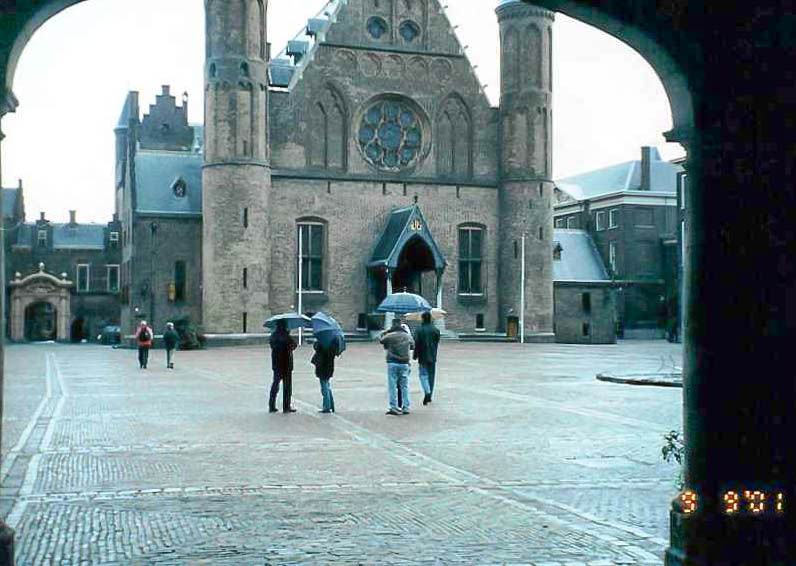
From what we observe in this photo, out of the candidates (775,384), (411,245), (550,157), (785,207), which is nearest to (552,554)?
(775,384)

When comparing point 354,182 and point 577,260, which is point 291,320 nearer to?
point 354,182

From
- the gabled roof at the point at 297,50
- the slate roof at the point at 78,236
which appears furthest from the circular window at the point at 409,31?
the slate roof at the point at 78,236

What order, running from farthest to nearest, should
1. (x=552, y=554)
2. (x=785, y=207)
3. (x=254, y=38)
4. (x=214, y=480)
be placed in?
(x=254, y=38) → (x=214, y=480) → (x=552, y=554) → (x=785, y=207)

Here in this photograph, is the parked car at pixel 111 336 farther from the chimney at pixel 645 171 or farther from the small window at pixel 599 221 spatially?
the chimney at pixel 645 171

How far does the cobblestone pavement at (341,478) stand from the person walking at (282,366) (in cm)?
39

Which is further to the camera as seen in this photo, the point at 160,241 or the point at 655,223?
the point at 655,223

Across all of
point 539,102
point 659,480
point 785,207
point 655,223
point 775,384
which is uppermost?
point 539,102

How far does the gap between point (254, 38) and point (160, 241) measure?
1129cm

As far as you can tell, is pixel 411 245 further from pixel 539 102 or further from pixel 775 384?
pixel 775 384

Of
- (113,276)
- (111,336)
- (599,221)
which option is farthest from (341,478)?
(113,276)

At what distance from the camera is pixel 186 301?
53312mm

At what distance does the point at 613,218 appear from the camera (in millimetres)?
73625

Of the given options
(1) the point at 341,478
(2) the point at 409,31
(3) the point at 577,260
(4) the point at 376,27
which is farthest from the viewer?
(3) the point at 577,260

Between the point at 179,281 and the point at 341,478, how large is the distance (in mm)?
43557
